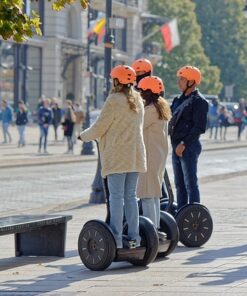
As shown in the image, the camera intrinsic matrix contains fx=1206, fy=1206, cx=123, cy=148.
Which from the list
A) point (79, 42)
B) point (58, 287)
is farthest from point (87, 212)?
point (79, 42)

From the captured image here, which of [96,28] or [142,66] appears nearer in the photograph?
[142,66]

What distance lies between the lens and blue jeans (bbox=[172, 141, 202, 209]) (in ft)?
44.3

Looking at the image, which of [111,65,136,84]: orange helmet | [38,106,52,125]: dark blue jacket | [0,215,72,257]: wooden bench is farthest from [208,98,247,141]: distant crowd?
Answer: [111,65,136,84]: orange helmet

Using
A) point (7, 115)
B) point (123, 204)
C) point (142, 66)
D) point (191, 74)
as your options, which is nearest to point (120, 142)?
point (123, 204)

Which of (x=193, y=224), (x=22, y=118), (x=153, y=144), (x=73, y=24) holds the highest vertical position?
(x=73, y=24)

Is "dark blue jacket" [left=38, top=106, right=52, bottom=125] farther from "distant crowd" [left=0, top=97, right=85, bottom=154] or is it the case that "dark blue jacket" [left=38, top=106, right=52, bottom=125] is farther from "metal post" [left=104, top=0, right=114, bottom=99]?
"metal post" [left=104, top=0, right=114, bottom=99]

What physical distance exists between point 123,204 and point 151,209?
746 millimetres

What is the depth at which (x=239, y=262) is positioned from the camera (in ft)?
38.5

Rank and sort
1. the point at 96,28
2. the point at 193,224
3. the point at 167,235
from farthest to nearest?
the point at 96,28
the point at 193,224
the point at 167,235

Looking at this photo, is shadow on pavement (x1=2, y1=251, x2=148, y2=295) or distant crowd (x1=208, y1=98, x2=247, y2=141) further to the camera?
distant crowd (x1=208, y1=98, x2=247, y2=141)

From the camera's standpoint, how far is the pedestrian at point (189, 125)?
13.4 meters

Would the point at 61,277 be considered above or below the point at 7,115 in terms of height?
below

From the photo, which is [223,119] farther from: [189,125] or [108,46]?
[189,125]

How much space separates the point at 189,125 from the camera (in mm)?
13531
